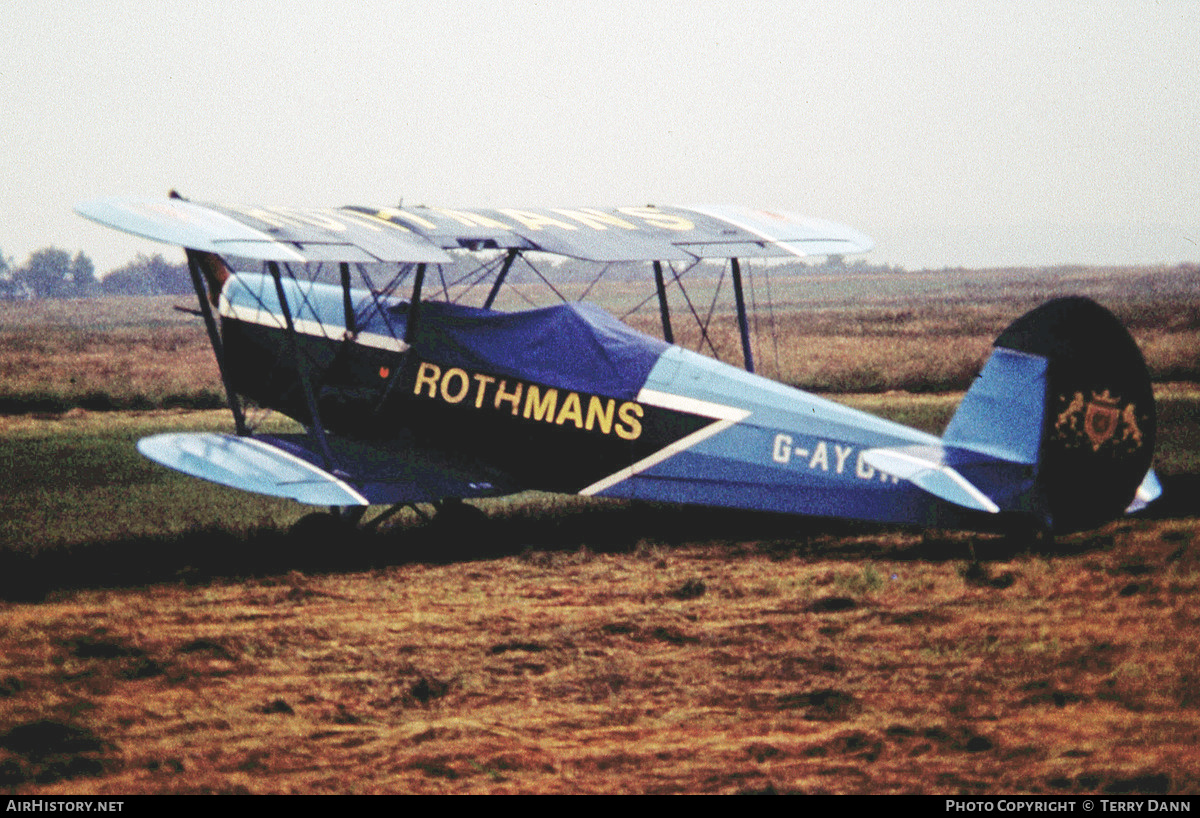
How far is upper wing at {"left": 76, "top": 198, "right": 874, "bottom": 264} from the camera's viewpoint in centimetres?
698

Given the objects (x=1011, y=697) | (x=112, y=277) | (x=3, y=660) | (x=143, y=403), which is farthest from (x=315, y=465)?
(x=112, y=277)

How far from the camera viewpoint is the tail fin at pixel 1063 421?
19.3ft

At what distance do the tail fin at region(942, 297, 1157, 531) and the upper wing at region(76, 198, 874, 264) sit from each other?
298 centimetres

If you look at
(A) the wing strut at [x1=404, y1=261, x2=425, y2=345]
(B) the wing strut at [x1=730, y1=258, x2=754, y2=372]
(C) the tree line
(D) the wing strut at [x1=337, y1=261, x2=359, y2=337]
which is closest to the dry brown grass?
(A) the wing strut at [x1=404, y1=261, x2=425, y2=345]

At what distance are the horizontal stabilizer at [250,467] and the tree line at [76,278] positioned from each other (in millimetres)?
52305

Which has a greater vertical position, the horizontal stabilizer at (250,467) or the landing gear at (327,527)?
the horizontal stabilizer at (250,467)

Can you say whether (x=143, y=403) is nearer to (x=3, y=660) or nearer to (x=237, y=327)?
(x=237, y=327)

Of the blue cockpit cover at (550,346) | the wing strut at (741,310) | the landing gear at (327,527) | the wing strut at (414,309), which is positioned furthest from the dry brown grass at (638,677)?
the wing strut at (741,310)

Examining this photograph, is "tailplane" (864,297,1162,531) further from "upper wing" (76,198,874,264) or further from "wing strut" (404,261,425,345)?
"wing strut" (404,261,425,345)

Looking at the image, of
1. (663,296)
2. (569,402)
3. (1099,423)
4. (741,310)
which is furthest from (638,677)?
Result: (741,310)

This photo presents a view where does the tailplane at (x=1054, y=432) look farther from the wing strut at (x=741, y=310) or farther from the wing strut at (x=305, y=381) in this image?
the wing strut at (x=305, y=381)

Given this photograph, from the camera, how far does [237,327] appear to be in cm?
916

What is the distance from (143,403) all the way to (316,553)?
Answer: 11.4 meters

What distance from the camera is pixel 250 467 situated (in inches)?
302
